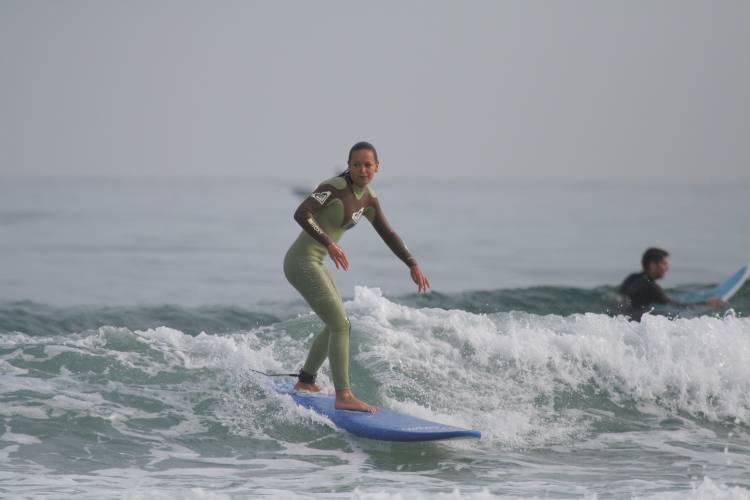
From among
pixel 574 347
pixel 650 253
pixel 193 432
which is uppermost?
pixel 650 253

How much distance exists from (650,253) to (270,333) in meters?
4.47

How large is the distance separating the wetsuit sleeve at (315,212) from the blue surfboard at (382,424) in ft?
4.39

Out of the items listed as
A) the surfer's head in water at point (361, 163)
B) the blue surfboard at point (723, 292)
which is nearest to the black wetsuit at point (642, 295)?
the blue surfboard at point (723, 292)

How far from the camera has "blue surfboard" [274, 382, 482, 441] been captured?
7.10 m

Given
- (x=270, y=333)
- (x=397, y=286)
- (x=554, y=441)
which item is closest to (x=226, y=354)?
(x=270, y=333)

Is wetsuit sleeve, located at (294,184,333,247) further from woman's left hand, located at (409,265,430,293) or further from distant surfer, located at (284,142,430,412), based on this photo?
woman's left hand, located at (409,265,430,293)

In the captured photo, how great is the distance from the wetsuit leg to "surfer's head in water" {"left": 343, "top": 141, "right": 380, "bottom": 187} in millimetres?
690

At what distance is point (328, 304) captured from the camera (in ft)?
23.9

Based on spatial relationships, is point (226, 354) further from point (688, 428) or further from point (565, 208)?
point (565, 208)

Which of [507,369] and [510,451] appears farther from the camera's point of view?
[507,369]

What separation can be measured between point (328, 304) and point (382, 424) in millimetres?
A: 944

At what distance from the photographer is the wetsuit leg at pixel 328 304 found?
7266 millimetres

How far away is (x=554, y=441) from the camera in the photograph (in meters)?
8.02

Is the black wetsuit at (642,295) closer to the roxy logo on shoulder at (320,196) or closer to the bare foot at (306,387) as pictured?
the bare foot at (306,387)
